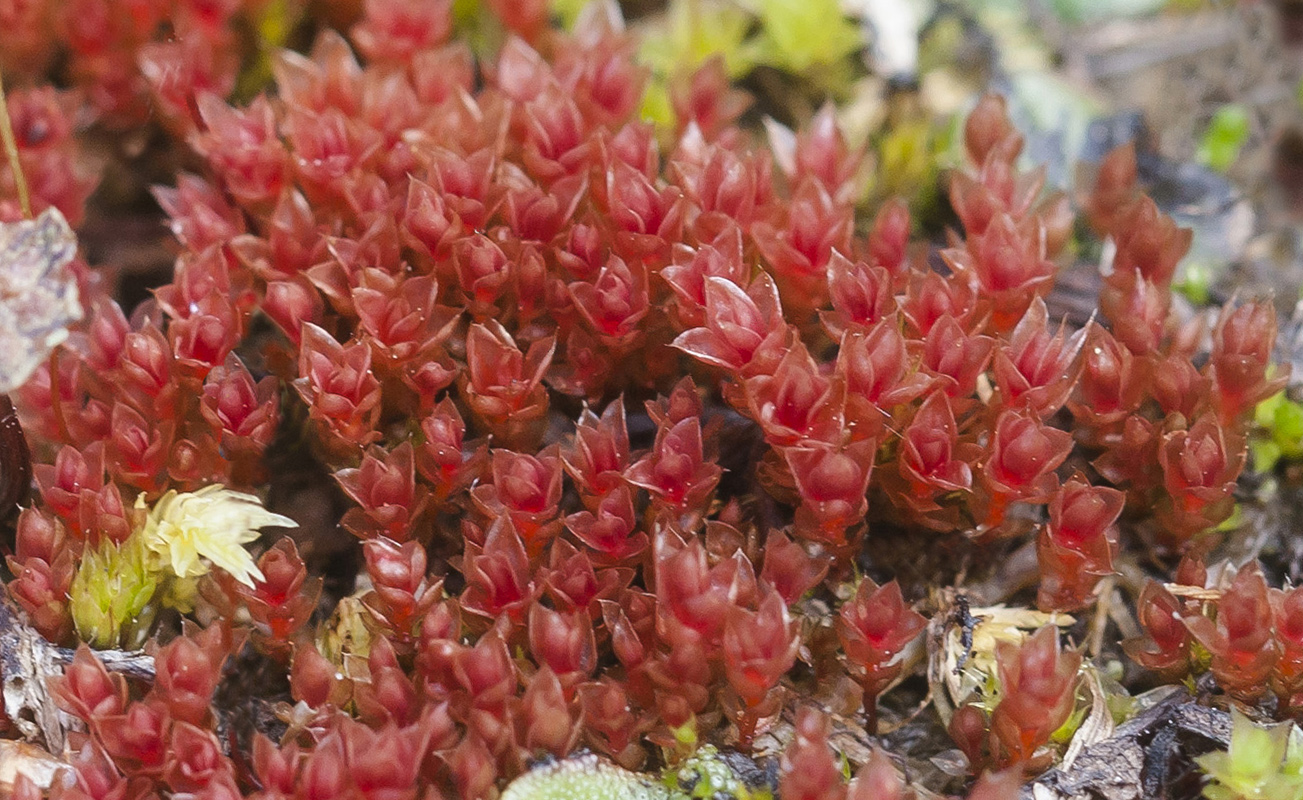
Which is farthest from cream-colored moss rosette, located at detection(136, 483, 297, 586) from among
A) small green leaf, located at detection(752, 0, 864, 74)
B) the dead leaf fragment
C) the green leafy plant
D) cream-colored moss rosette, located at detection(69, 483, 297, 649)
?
small green leaf, located at detection(752, 0, 864, 74)

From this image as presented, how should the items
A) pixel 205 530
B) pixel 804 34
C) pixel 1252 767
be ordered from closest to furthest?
pixel 1252 767
pixel 205 530
pixel 804 34

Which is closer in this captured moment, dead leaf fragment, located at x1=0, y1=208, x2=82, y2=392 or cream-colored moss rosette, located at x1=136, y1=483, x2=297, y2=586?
dead leaf fragment, located at x1=0, y1=208, x2=82, y2=392

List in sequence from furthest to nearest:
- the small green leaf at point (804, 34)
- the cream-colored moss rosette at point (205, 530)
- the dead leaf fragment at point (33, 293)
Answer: the small green leaf at point (804, 34) → the cream-colored moss rosette at point (205, 530) → the dead leaf fragment at point (33, 293)

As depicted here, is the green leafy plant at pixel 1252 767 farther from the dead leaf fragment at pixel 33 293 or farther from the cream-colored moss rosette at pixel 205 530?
the dead leaf fragment at pixel 33 293

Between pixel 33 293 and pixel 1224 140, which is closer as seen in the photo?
pixel 33 293

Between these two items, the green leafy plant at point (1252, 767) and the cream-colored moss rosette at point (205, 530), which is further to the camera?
the cream-colored moss rosette at point (205, 530)

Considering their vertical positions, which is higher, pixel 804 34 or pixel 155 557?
pixel 804 34

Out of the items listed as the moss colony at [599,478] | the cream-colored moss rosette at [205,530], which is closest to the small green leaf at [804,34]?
the moss colony at [599,478]

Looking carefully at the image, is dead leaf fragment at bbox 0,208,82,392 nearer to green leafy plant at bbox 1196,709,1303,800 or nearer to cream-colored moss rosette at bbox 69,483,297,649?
cream-colored moss rosette at bbox 69,483,297,649

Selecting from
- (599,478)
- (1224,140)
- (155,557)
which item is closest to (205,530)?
(155,557)

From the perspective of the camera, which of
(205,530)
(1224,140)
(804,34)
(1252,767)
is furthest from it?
(1224,140)

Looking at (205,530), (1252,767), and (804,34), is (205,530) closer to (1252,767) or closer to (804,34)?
(1252,767)

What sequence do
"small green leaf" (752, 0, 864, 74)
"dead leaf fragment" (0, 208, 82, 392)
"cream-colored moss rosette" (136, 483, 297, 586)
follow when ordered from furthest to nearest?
1. "small green leaf" (752, 0, 864, 74)
2. "cream-colored moss rosette" (136, 483, 297, 586)
3. "dead leaf fragment" (0, 208, 82, 392)
